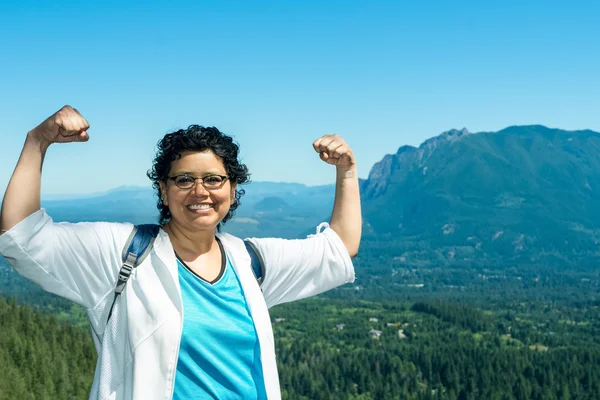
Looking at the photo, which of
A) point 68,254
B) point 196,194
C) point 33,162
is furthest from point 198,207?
point 33,162

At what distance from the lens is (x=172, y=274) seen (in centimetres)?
339

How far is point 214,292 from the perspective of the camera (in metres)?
3.56

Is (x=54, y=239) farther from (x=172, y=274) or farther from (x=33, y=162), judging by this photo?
(x=172, y=274)

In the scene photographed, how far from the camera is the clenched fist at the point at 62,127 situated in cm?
312

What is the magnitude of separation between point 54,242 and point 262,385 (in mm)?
1384

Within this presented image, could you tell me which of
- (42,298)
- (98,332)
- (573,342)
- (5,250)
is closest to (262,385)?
(98,332)

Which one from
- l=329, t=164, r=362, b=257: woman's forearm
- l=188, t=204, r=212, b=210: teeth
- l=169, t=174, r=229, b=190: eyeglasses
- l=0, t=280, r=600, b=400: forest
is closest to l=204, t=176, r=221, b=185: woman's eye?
l=169, t=174, r=229, b=190: eyeglasses

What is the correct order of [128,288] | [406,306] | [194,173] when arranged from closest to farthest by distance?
[128,288] < [194,173] < [406,306]

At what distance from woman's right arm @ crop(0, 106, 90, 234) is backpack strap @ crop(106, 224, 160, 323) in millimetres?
498

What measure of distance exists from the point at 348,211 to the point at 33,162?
2.05m

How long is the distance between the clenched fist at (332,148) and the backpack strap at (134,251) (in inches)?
47.0

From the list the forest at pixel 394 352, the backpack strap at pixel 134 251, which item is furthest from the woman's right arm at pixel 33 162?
the forest at pixel 394 352

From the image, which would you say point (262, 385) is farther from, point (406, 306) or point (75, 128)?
point (406, 306)

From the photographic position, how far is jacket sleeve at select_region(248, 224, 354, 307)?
3.99 metres
